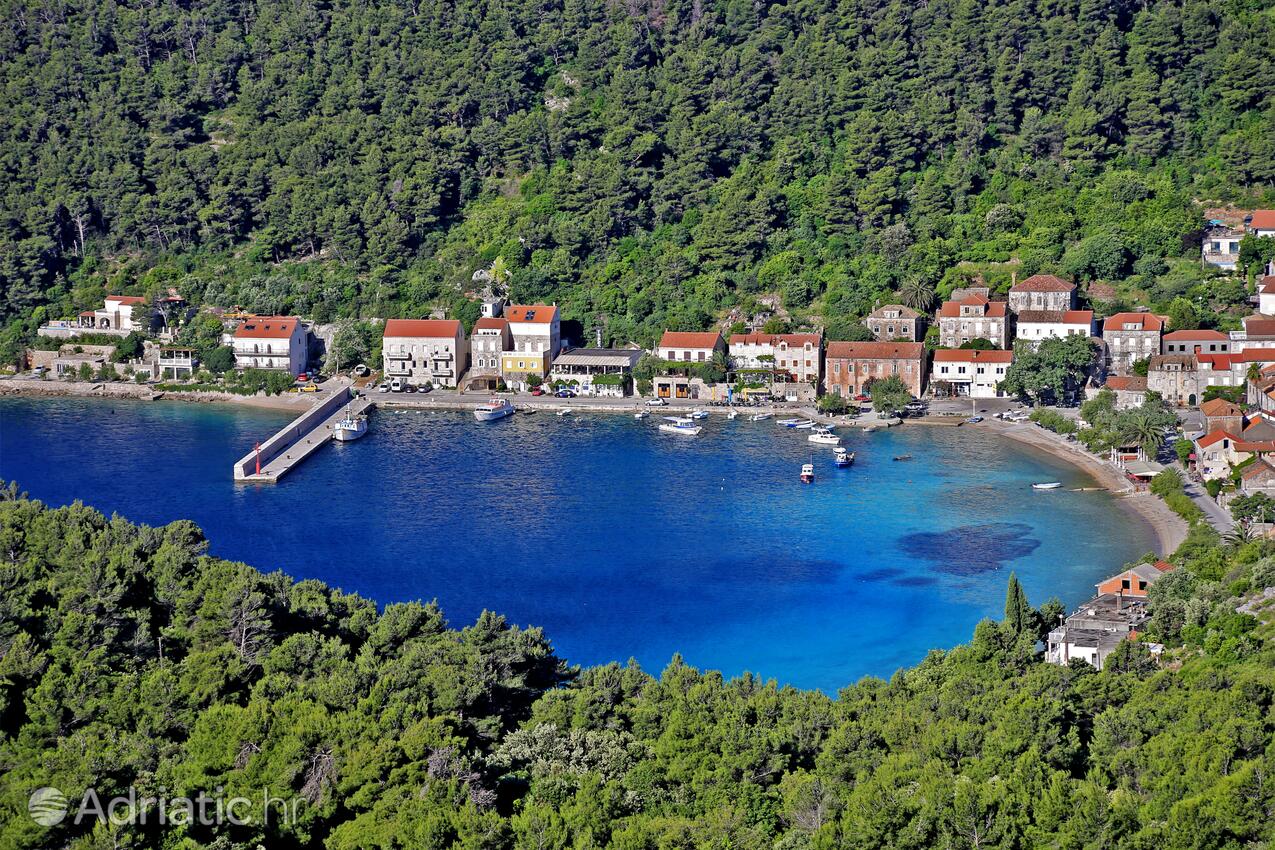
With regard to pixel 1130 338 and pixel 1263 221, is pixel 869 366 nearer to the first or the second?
pixel 1130 338

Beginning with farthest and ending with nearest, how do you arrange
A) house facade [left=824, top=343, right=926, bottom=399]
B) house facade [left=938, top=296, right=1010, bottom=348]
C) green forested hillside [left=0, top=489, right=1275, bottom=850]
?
house facade [left=938, top=296, right=1010, bottom=348] → house facade [left=824, top=343, right=926, bottom=399] → green forested hillside [left=0, top=489, right=1275, bottom=850]

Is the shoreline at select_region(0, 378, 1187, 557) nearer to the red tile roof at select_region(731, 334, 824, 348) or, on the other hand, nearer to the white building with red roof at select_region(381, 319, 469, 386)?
the white building with red roof at select_region(381, 319, 469, 386)

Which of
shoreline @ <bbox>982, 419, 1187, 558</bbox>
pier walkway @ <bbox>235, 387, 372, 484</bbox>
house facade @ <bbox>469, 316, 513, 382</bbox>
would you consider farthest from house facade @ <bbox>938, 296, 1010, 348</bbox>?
pier walkway @ <bbox>235, 387, 372, 484</bbox>

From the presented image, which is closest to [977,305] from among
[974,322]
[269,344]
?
[974,322]

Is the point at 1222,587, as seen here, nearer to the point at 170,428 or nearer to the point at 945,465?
the point at 945,465

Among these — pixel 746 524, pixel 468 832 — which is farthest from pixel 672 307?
pixel 468 832

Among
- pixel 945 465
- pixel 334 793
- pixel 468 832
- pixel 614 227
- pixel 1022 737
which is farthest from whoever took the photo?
pixel 614 227
